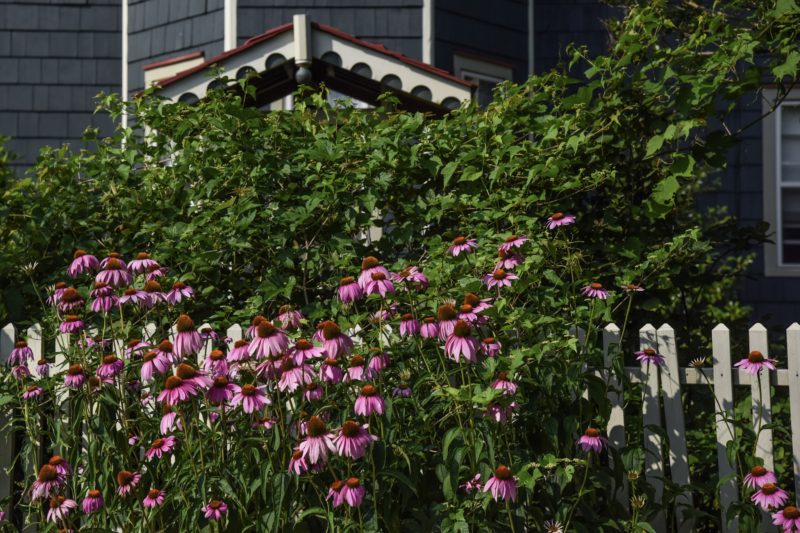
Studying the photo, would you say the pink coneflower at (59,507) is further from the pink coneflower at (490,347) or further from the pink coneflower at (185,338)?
the pink coneflower at (490,347)

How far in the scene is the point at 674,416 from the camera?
367cm

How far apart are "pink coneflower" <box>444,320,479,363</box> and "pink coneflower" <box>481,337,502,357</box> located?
19cm

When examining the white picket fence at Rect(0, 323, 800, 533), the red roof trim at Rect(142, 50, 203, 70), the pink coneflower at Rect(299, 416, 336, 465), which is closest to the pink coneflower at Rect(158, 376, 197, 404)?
the pink coneflower at Rect(299, 416, 336, 465)

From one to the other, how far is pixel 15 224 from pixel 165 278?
0.80 meters

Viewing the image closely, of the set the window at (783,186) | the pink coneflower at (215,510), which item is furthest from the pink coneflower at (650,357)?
the window at (783,186)

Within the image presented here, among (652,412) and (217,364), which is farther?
(652,412)

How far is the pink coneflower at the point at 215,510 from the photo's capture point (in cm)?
296

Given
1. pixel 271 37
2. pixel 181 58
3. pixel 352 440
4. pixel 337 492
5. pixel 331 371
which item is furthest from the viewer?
pixel 181 58

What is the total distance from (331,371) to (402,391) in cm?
37

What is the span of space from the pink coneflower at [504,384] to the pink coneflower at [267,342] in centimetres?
62

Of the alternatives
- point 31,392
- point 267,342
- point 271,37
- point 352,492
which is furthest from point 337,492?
point 271,37

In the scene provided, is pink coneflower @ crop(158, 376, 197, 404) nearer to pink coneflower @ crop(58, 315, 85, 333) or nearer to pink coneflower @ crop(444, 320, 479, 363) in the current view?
pink coneflower @ crop(58, 315, 85, 333)

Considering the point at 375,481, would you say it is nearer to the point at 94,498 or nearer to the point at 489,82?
the point at 94,498

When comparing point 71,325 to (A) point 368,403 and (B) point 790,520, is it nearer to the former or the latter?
(A) point 368,403
